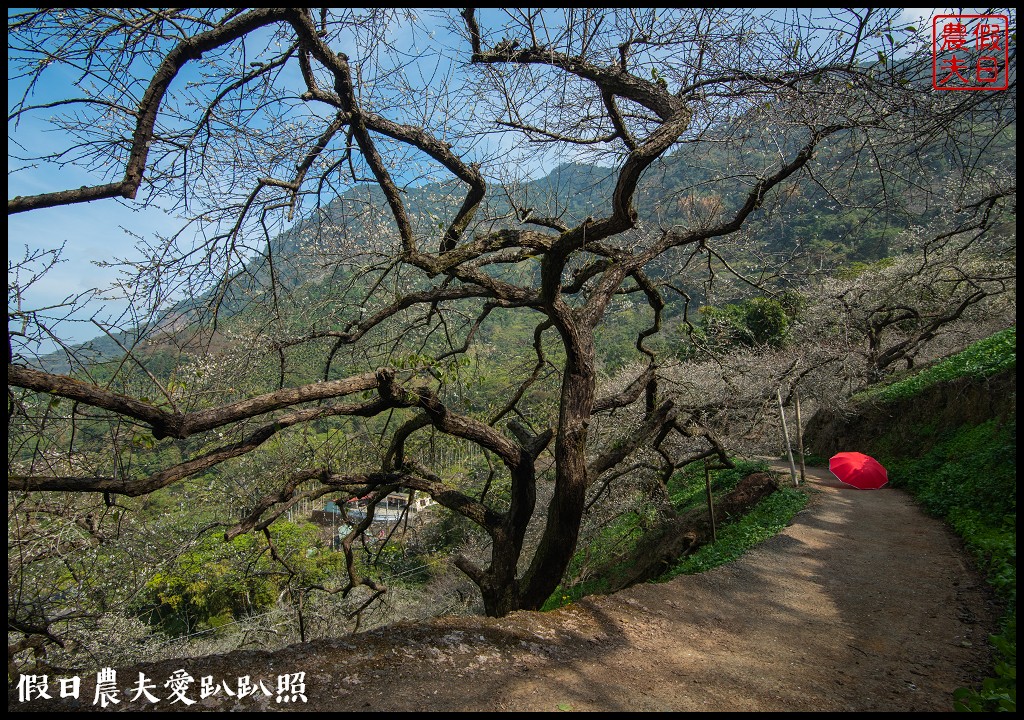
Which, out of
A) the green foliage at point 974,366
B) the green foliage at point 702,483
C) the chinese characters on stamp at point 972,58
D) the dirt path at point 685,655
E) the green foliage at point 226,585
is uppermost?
the chinese characters on stamp at point 972,58

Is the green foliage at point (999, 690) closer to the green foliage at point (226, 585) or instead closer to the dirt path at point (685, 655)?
the dirt path at point (685, 655)

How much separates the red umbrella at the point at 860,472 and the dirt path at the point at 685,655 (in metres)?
3.30

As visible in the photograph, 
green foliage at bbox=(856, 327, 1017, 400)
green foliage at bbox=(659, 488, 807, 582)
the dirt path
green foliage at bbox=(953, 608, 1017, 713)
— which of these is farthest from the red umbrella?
green foliage at bbox=(953, 608, 1017, 713)

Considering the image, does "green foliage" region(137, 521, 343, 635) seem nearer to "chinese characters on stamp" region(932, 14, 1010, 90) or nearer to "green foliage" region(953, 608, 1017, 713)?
"green foliage" region(953, 608, 1017, 713)

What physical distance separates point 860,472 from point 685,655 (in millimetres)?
7060

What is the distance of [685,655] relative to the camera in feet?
12.4

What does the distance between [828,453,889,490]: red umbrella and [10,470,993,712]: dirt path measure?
330 cm

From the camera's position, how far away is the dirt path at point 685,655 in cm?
278

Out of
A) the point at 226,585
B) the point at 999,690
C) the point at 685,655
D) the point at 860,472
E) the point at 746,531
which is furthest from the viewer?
the point at 226,585

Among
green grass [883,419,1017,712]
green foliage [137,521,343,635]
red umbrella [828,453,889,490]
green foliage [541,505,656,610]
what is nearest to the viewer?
green grass [883,419,1017,712]

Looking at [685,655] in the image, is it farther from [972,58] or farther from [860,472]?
[860,472]

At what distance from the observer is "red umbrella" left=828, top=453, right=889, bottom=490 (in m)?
8.97

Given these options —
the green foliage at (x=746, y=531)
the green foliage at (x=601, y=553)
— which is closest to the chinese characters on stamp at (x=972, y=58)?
the green foliage at (x=746, y=531)

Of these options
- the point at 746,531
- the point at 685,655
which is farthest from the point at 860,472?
the point at 685,655
